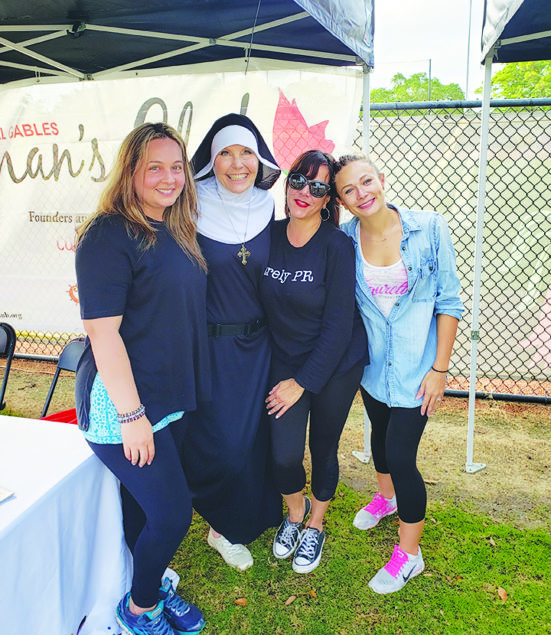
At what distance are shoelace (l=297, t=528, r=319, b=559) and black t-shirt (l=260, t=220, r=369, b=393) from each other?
846mm

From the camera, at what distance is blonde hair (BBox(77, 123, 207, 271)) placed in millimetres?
1629

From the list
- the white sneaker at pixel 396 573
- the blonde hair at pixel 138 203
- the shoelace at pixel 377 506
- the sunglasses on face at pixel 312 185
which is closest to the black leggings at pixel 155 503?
the blonde hair at pixel 138 203

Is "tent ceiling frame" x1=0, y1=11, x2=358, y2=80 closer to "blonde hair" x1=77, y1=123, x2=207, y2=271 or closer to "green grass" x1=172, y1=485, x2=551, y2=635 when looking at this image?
"blonde hair" x1=77, y1=123, x2=207, y2=271

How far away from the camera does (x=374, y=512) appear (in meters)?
2.64

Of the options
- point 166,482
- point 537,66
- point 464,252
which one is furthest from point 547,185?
point 537,66

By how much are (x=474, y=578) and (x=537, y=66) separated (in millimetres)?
23635

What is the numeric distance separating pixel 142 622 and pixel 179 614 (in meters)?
0.22

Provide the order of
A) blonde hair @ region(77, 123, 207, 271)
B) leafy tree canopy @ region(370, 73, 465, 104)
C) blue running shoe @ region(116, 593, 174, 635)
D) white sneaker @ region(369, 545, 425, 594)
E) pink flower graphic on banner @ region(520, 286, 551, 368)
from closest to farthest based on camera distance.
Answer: blonde hair @ region(77, 123, 207, 271) → blue running shoe @ region(116, 593, 174, 635) → white sneaker @ region(369, 545, 425, 594) → pink flower graphic on banner @ region(520, 286, 551, 368) → leafy tree canopy @ region(370, 73, 465, 104)

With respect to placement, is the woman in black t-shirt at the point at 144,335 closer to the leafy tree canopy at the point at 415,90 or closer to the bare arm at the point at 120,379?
the bare arm at the point at 120,379

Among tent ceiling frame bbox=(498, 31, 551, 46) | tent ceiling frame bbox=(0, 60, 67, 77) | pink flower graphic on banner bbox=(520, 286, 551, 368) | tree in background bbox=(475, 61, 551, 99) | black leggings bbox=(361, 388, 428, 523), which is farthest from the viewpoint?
tree in background bbox=(475, 61, 551, 99)

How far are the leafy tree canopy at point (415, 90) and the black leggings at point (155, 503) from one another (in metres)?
44.0

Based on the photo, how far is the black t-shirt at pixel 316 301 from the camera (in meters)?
2.02

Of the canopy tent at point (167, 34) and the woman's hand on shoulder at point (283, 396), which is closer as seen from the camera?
the woman's hand on shoulder at point (283, 396)

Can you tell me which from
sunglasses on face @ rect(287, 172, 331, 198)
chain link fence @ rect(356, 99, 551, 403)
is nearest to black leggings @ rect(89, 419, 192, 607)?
sunglasses on face @ rect(287, 172, 331, 198)
